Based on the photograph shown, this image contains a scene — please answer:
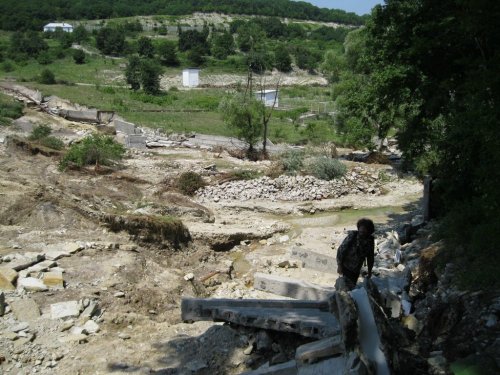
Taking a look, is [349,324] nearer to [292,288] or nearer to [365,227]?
[365,227]

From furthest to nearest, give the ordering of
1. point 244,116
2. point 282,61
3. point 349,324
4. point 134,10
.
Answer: point 134,10
point 282,61
point 244,116
point 349,324

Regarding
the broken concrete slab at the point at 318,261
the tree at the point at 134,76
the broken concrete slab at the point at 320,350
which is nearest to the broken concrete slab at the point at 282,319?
the broken concrete slab at the point at 320,350

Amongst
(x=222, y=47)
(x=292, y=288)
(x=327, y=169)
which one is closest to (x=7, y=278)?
(x=292, y=288)

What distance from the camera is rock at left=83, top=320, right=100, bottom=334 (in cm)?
814

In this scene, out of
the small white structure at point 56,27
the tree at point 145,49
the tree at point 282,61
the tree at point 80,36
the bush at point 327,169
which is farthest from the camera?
the small white structure at point 56,27

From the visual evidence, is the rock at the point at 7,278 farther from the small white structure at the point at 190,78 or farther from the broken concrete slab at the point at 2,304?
the small white structure at the point at 190,78

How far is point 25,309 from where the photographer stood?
27.5ft

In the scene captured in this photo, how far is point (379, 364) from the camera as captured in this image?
446 centimetres

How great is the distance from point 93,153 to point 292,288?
1363cm

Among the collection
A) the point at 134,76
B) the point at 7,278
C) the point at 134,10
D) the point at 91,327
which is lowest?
the point at 91,327

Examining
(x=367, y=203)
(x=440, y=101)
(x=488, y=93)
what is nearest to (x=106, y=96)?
(x=367, y=203)

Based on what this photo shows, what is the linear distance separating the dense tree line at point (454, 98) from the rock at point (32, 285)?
669 cm

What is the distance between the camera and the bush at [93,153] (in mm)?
20628

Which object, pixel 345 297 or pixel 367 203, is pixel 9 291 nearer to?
pixel 345 297
